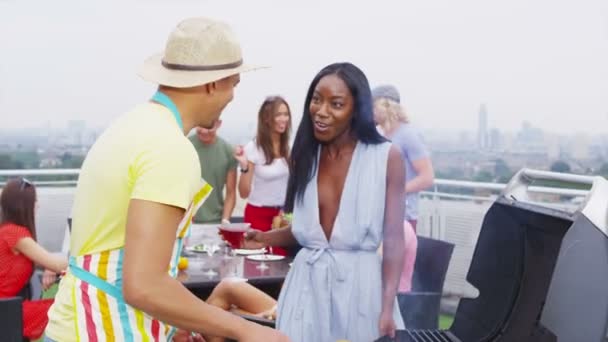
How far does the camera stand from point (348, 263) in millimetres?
2430

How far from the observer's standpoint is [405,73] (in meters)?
6.09

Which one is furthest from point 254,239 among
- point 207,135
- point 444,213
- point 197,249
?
point 444,213

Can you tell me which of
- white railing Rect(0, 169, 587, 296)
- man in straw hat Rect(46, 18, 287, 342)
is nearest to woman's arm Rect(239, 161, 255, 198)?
white railing Rect(0, 169, 587, 296)

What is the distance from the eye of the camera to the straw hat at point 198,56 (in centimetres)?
148

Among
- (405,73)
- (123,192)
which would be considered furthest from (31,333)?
(405,73)

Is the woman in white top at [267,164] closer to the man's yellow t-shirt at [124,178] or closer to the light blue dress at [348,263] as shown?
the light blue dress at [348,263]

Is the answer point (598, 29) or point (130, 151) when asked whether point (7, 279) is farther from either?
point (598, 29)

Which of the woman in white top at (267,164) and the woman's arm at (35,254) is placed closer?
the woman's arm at (35,254)

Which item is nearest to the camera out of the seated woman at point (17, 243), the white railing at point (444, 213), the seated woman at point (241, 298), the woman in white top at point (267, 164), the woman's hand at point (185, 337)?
the woman's hand at point (185, 337)

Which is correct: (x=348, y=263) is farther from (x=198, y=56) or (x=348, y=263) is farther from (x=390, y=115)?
(x=390, y=115)

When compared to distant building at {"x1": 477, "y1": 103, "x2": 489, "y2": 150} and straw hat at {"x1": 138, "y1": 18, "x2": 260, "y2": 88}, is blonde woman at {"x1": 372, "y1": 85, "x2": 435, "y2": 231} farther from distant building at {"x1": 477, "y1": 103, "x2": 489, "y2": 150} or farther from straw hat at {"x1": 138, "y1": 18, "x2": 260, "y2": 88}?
straw hat at {"x1": 138, "y1": 18, "x2": 260, "y2": 88}

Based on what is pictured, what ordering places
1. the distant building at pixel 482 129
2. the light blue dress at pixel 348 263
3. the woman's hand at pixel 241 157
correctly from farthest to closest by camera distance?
the distant building at pixel 482 129 → the woman's hand at pixel 241 157 → the light blue dress at pixel 348 263

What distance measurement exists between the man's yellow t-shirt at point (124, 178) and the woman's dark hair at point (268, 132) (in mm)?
3642

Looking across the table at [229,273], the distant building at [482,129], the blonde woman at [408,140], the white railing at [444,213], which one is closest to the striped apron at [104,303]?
the table at [229,273]
